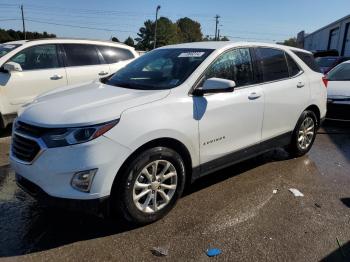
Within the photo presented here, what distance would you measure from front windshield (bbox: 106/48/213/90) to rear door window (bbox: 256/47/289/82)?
0.88 metres

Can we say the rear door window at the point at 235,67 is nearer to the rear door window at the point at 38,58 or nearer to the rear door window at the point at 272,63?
the rear door window at the point at 272,63

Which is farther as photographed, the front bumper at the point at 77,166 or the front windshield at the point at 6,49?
the front windshield at the point at 6,49

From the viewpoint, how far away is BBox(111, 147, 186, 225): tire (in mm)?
3297

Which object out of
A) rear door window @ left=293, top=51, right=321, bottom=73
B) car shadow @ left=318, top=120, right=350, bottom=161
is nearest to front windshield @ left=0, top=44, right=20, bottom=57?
rear door window @ left=293, top=51, right=321, bottom=73

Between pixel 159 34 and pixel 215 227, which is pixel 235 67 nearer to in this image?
pixel 215 227

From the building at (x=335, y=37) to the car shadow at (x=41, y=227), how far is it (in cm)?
2576

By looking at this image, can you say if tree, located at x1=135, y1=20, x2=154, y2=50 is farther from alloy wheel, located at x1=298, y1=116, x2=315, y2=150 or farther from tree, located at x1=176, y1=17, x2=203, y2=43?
alloy wheel, located at x1=298, y1=116, x2=315, y2=150

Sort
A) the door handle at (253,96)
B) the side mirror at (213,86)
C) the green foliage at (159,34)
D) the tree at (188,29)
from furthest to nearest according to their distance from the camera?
the tree at (188,29), the green foliage at (159,34), the door handle at (253,96), the side mirror at (213,86)

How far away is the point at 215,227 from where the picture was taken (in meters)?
3.60

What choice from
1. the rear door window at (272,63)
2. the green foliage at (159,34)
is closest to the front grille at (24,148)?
the rear door window at (272,63)

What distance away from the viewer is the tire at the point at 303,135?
5.48m

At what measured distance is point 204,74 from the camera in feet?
13.0

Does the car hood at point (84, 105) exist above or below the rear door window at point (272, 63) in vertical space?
below

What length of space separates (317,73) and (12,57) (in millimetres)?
5235
